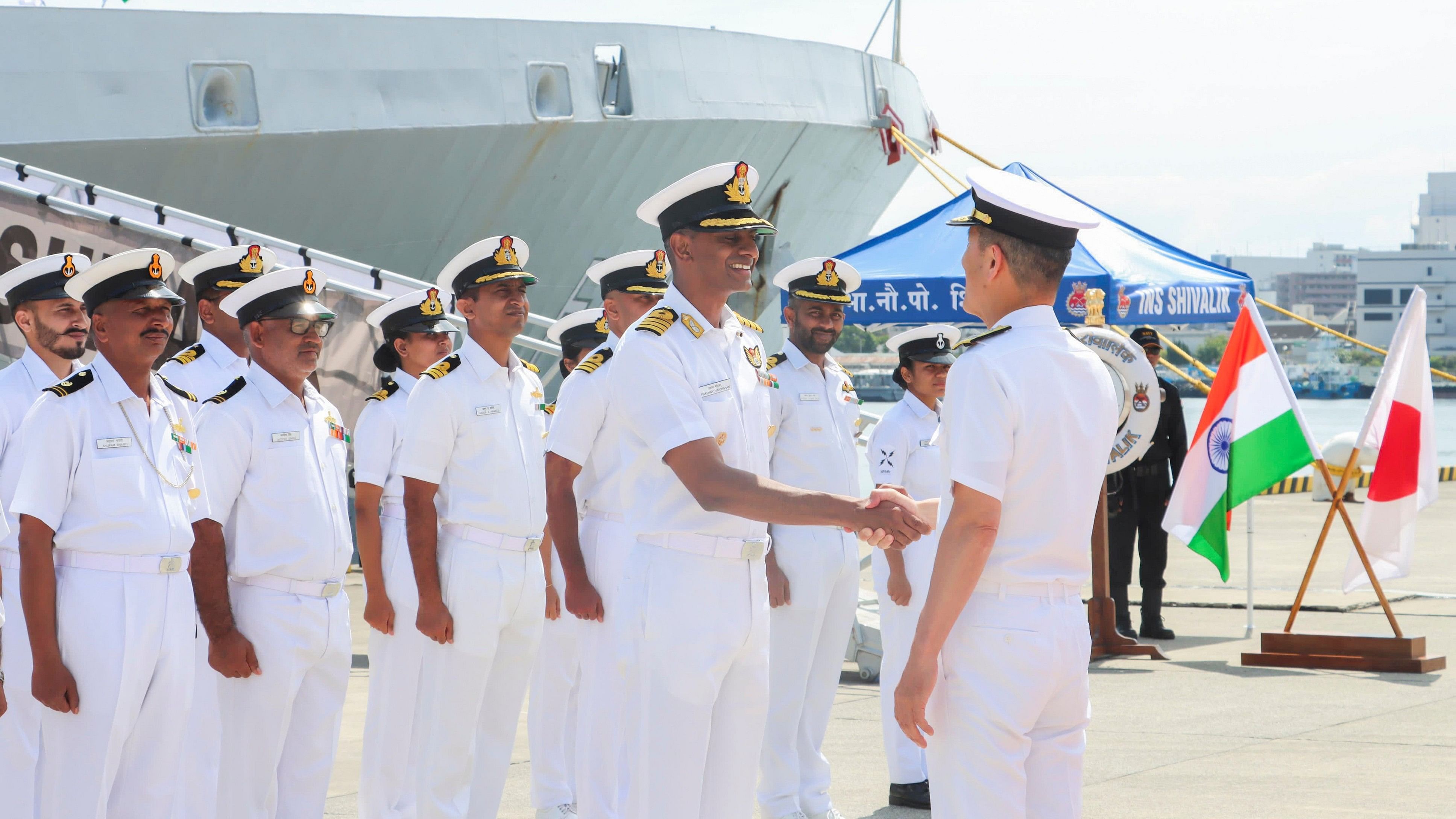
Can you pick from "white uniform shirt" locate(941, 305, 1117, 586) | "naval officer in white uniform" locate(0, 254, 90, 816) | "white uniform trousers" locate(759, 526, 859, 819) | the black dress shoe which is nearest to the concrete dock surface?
the black dress shoe

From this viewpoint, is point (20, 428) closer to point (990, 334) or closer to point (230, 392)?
point (230, 392)

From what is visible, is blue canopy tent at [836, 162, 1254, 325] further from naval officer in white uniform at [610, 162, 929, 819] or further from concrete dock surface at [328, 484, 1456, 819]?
naval officer in white uniform at [610, 162, 929, 819]

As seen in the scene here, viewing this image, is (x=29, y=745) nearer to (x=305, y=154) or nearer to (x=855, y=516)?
(x=855, y=516)

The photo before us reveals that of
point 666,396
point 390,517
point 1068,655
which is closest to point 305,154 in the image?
point 390,517

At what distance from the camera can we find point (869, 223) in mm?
19969

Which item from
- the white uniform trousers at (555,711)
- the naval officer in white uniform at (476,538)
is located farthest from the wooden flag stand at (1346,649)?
the naval officer in white uniform at (476,538)

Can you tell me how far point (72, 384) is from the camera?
3855 mm

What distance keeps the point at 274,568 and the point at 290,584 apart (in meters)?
0.08

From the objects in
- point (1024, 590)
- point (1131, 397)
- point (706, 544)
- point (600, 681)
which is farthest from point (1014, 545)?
point (1131, 397)

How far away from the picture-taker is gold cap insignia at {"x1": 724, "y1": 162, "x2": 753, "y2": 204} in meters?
3.54

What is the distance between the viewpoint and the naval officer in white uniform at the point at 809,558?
5.23m

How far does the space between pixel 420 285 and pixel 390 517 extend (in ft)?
16.9

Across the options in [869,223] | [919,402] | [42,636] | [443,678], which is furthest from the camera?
[869,223]

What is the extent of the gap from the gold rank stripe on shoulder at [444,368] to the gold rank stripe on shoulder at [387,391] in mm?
675
